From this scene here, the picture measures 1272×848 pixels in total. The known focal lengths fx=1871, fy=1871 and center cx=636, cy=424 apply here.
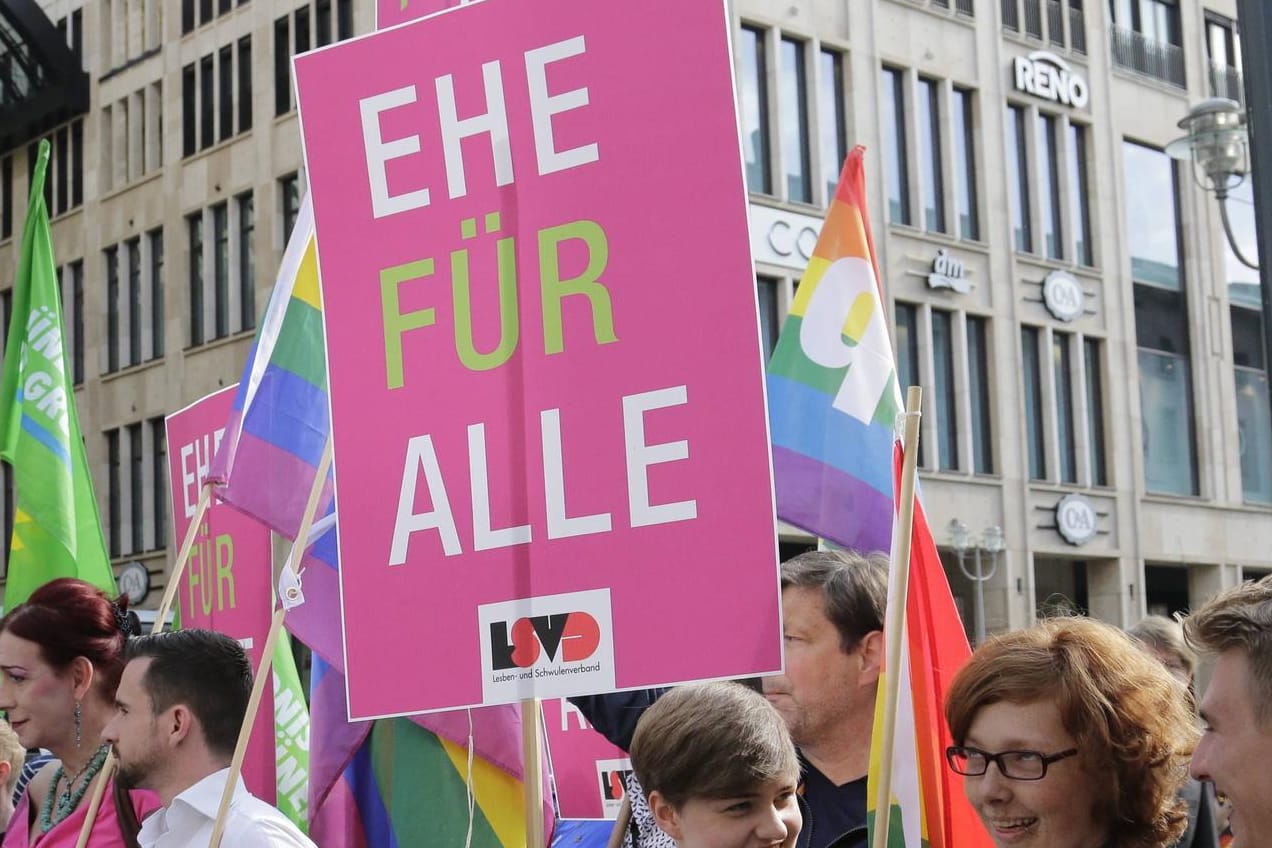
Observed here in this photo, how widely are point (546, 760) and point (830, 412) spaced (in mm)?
1427

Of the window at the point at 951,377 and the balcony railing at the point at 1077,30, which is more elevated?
the balcony railing at the point at 1077,30

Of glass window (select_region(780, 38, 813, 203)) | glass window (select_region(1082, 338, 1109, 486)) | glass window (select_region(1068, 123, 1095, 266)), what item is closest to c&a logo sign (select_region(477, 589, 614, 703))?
glass window (select_region(780, 38, 813, 203))

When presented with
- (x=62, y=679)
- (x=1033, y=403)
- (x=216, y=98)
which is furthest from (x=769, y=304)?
(x=62, y=679)

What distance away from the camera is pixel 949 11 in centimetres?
2862

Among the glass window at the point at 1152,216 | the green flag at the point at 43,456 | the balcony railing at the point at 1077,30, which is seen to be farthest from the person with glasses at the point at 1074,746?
the balcony railing at the point at 1077,30

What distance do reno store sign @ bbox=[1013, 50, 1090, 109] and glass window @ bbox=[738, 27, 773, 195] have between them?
528 centimetres

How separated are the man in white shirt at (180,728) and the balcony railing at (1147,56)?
96.2ft

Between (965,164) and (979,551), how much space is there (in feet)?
19.5

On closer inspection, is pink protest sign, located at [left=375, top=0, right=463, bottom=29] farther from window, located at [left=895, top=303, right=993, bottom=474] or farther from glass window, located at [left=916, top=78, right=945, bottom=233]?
glass window, located at [left=916, top=78, right=945, bottom=233]

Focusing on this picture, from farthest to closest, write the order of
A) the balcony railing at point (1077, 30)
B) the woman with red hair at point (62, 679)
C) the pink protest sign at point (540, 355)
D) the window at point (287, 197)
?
the balcony railing at point (1077, 30) → the window at point (287, 197) → the woman with red hair at point (62, 679) → the pink protest sign at point (540, 355)

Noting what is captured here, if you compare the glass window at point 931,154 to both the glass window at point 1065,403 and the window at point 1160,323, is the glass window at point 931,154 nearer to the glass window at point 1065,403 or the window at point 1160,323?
the glass window at point 1065,403

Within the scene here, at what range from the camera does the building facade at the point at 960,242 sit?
27.0m

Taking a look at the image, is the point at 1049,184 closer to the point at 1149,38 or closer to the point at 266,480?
the point at 1149,38

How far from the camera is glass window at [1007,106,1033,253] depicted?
94.9ft
